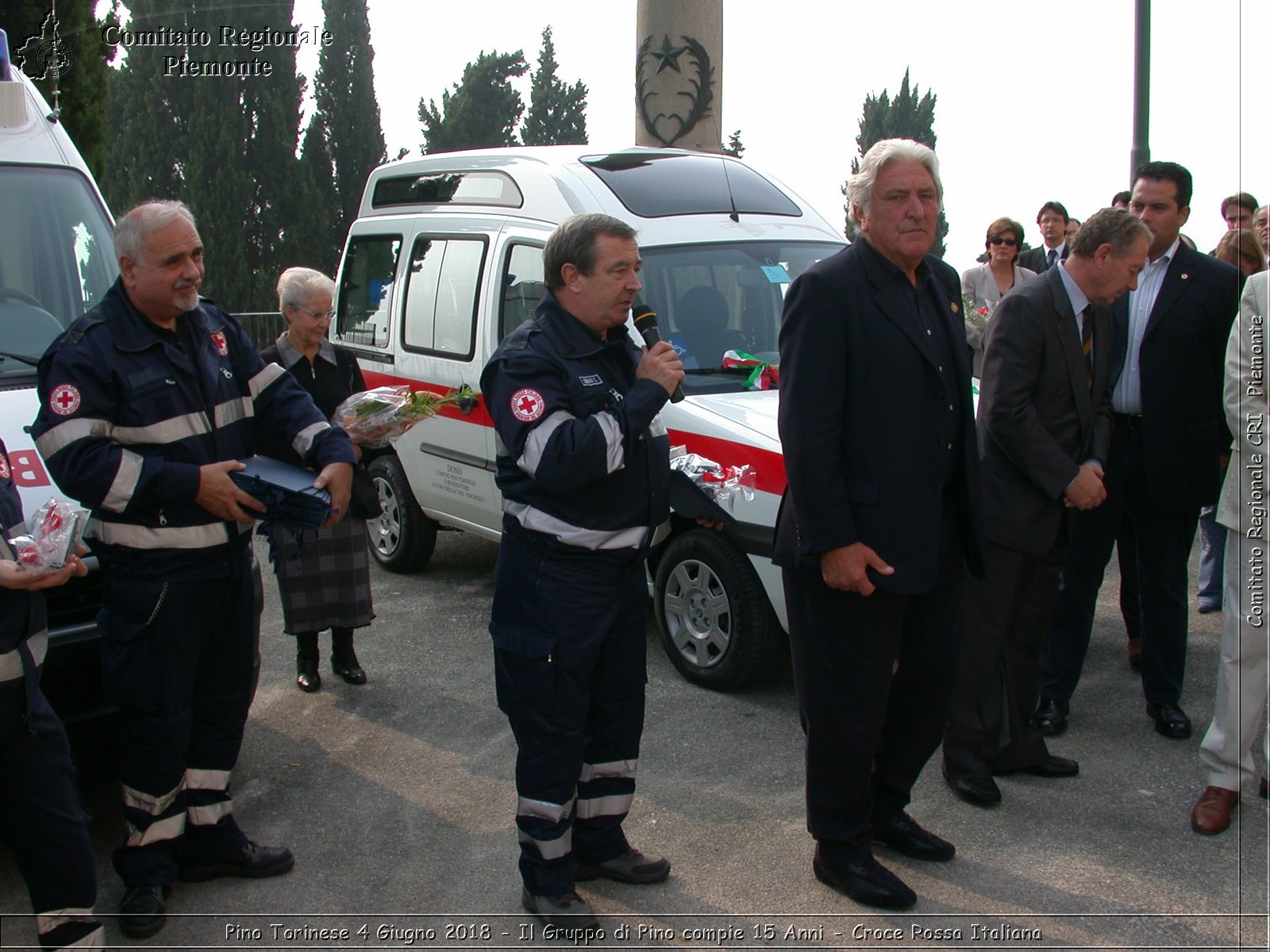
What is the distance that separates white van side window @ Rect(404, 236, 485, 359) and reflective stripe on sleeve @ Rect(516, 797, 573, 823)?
3.50 m

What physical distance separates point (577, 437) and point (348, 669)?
2.89 meters

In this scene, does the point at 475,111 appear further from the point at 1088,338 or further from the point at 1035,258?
the point at 1088,338

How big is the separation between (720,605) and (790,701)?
529mm

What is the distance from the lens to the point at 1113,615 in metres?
6.31

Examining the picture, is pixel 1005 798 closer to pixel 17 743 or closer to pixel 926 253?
pixel 926 253

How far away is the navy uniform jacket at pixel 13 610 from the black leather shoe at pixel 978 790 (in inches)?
120

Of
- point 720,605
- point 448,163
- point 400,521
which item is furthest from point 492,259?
point 720,605

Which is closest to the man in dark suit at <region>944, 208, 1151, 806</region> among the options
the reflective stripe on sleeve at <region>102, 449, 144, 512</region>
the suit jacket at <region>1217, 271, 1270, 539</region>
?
the suit jacket at <region>1217, 271, 1270, 539</region>

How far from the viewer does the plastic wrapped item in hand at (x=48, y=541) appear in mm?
2971

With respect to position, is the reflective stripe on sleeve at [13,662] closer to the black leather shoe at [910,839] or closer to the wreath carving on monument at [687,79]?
the black leather shoe at [910,839]

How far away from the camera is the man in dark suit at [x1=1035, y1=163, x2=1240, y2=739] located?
4617 millimetres

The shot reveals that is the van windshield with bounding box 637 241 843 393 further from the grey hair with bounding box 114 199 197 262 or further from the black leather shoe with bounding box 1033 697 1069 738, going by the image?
the grey hair with bounding box 114 199 197 262

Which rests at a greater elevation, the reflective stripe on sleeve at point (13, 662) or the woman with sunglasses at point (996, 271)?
the woman with sunglasses at point (996, 271)

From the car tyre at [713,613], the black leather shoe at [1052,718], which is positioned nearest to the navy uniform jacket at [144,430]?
the car tyre at [713,613]
